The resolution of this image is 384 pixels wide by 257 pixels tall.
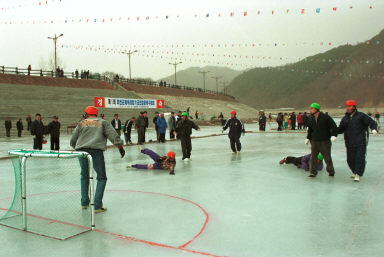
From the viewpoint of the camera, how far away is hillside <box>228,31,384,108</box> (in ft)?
423

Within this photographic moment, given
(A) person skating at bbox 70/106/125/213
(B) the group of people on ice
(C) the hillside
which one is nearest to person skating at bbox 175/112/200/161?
(B) the group of people on ice

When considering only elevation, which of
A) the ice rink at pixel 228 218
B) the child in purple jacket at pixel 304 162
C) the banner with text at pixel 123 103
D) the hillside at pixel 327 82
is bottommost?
the ice rink at pixel 228 218

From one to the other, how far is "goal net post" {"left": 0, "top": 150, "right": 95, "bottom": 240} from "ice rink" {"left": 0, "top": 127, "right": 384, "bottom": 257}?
17 cm

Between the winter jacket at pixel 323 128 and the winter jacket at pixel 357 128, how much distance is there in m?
0.16

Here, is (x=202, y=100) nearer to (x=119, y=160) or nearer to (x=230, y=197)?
A: (x=119, y=160)

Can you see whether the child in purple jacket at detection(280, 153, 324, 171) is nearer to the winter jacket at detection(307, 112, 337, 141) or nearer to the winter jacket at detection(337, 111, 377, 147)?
the winter jacket at detection(307, 112, 337, 141)

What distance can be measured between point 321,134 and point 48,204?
567 centimetres

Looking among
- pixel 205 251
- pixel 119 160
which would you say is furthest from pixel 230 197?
pixel 119 160

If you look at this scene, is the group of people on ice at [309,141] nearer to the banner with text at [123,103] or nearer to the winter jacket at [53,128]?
the winter jacket at [53,128]

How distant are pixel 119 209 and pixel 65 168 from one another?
14.1 feet

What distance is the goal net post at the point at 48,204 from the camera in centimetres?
428

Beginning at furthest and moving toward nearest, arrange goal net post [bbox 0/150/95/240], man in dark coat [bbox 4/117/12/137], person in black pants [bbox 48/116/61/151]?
1. man in dark coat [bbox 4/117/12/137]
2. person in black pants [bbox 48/116/61/151]
3. goal net post [bbox 0/150/95/240]

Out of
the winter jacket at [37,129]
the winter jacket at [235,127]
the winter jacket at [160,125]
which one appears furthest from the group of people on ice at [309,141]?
the winter jacket at [160,125]

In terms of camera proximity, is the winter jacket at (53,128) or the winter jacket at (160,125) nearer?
the winter jacket at (53,128)
